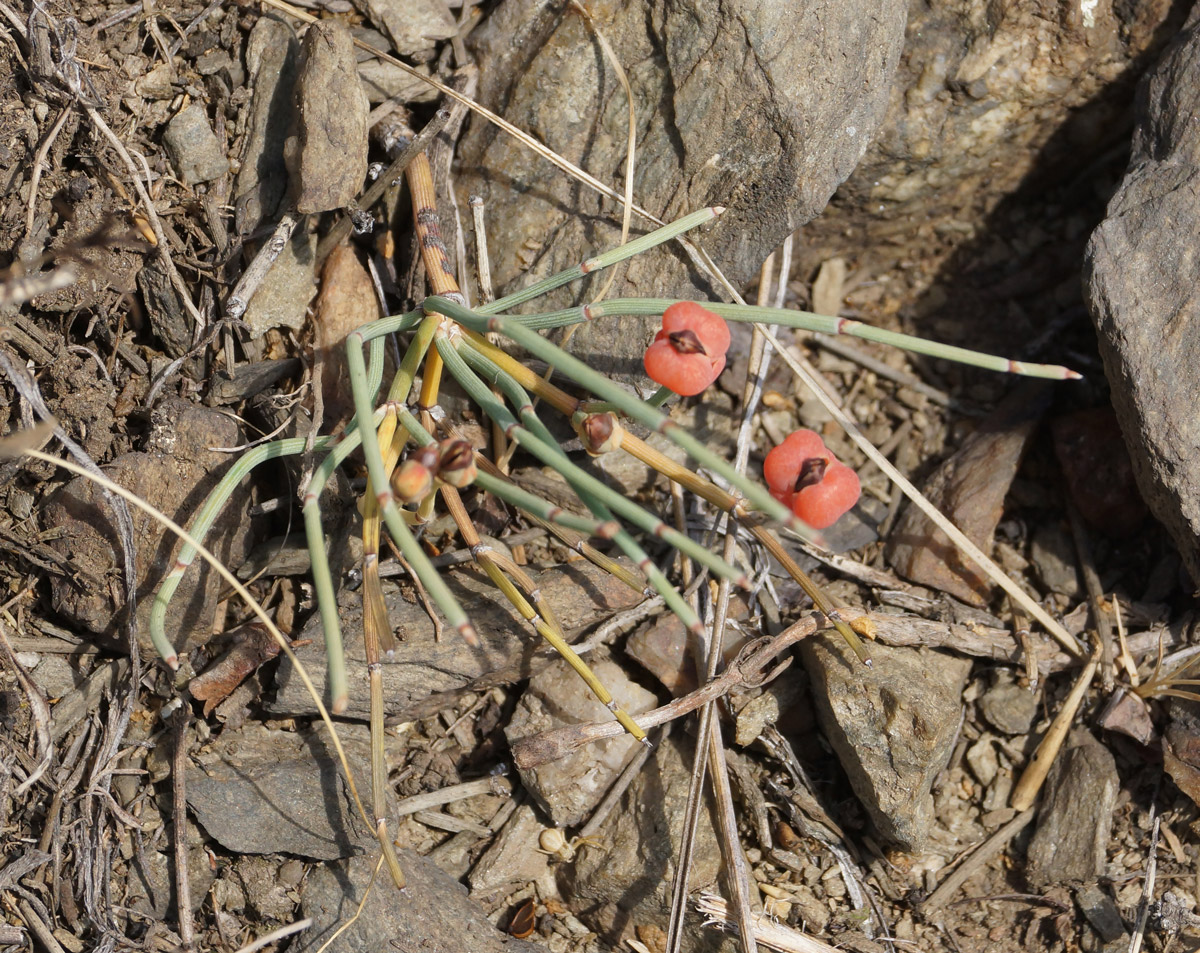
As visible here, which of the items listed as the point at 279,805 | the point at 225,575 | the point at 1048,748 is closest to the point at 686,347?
the point at 225,575

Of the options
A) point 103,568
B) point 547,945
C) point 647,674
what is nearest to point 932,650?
point 647,674

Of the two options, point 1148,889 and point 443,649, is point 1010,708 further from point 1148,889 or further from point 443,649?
point 443,649

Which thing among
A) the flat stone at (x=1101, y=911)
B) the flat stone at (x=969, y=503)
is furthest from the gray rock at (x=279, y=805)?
the flat stone at (x=1101, y=911)

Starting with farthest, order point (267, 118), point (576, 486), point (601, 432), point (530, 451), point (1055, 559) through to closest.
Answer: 1. point (1055, 559)
2. point (267, 118)
3. point (530, 451)
4. point (601, 432)
5. point (576, 486)

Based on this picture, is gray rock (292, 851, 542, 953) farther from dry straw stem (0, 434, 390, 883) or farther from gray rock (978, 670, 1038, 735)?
gray rock (978, 670, 1038, 735)

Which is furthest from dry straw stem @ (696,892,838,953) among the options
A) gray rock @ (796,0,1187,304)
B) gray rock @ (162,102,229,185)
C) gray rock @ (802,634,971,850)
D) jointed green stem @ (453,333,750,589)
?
gray rock @ (162,102,229,185)

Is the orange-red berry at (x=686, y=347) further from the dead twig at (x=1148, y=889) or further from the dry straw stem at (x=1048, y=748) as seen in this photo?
the dead twig at (x=1148, y=889)

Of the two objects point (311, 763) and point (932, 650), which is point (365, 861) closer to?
point (311, 763)
